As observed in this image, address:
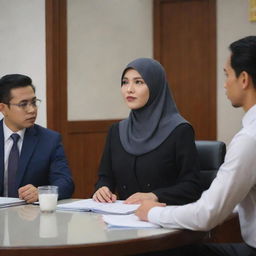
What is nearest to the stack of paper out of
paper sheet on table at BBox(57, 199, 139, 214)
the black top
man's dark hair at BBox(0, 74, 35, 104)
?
paper sheet on table at BBox(57, 199, 139, 214)

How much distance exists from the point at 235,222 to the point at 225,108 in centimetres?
318

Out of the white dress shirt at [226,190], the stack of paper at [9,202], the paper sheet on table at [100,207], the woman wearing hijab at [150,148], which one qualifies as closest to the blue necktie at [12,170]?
the stack of paper at [9,202]

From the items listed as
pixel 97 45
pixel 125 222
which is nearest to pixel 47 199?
pixel 125 222

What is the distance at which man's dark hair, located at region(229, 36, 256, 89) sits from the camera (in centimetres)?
189

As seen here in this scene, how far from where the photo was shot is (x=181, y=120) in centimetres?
267

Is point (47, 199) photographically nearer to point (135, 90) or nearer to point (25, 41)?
point (135, 90)

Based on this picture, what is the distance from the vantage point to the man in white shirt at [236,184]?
178 centimetres

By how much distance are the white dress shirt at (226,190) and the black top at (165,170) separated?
1.85 ft

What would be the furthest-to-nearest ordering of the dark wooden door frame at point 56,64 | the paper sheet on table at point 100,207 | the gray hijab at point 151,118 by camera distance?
1. the dark wooden door frame at point 56,64
2. the gray hijab at point 151,118
3. the paper sheet on table at point 100,207

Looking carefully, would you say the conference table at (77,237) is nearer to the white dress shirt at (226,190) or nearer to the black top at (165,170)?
the white dress shirt at (226,190)

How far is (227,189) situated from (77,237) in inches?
19.6

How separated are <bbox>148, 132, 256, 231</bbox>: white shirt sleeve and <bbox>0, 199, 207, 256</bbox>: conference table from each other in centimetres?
7

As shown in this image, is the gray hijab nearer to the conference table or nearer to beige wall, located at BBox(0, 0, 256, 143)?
the conference table

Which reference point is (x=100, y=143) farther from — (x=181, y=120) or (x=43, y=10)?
(x=181, y=120)
